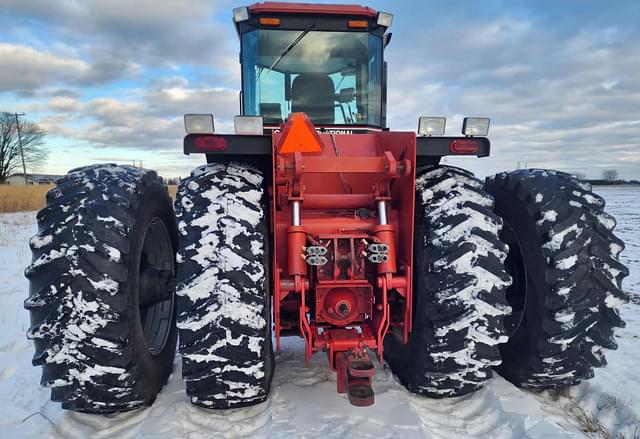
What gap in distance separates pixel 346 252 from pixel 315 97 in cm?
187

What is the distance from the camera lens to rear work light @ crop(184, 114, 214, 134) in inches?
114

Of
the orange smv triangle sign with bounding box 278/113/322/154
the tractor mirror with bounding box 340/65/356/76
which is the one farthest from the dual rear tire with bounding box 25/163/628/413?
the tractor mirror with bounding box 340/65/356/76

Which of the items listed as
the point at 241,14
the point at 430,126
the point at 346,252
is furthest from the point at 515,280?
the point at 241,14

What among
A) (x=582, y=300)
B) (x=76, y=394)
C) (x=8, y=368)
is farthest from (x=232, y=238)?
(x=8, y=368)

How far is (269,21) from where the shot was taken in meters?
4.00

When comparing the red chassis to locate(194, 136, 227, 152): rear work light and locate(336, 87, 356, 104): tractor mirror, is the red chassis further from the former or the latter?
locate(336, 87, 356, 104): tractor mirror

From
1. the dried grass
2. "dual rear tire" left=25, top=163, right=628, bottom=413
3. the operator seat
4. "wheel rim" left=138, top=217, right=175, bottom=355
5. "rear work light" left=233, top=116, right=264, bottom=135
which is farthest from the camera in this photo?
the dried grass

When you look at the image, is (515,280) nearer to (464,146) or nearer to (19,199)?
(464,146)

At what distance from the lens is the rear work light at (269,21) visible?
4.00m

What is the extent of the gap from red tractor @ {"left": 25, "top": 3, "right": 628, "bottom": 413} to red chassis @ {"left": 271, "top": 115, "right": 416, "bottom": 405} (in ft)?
0.05

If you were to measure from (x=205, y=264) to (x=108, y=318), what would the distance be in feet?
2.19

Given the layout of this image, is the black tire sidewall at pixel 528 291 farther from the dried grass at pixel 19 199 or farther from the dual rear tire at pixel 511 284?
the dried grass at pixel 19 199

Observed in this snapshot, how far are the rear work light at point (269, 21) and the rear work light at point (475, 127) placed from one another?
1.95 meters

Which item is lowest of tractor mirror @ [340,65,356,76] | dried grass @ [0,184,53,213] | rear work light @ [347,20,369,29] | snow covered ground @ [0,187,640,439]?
snow covered ground @ [0,187,640,439]
